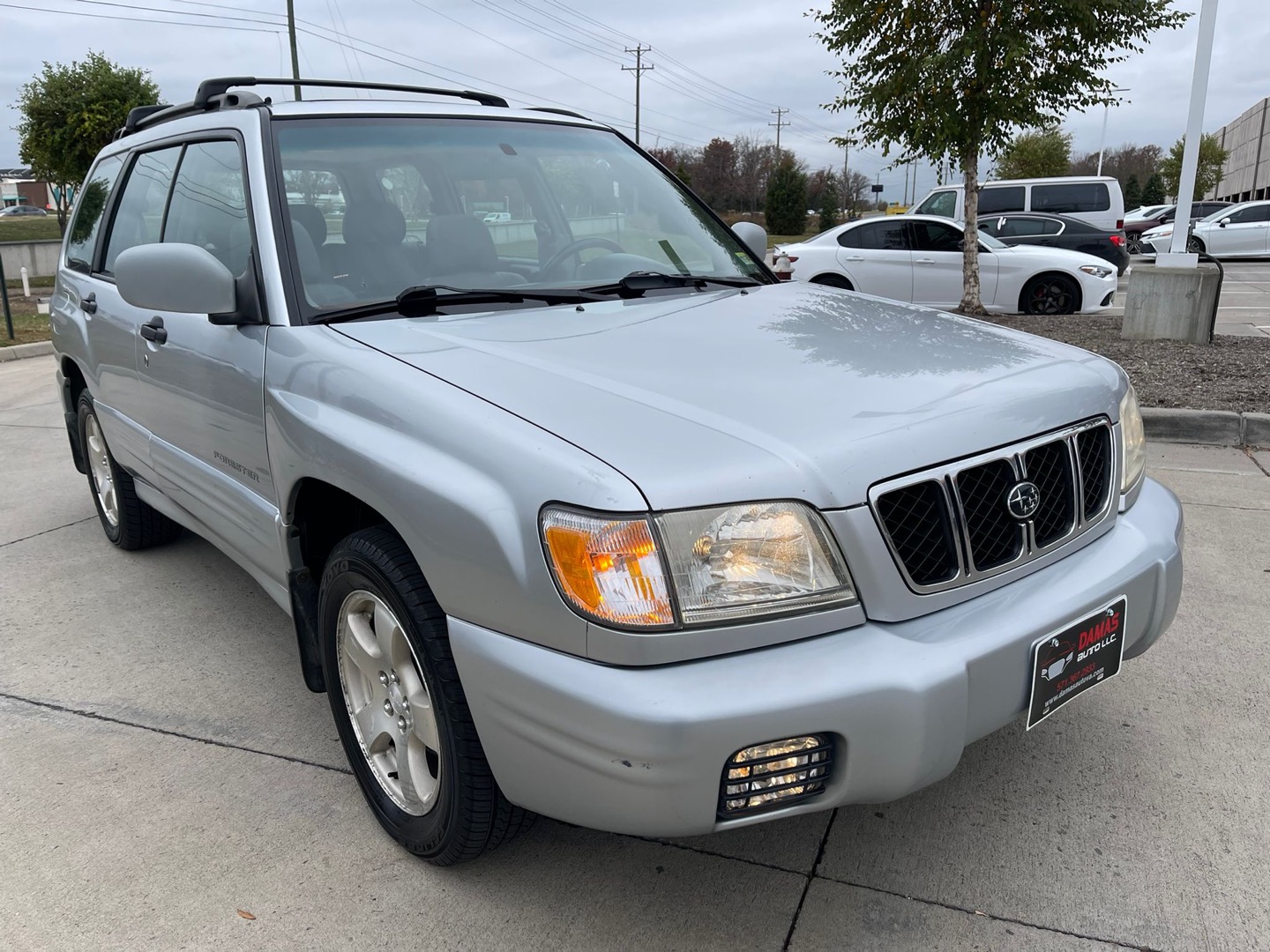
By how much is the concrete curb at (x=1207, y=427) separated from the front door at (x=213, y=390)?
17.8 ft

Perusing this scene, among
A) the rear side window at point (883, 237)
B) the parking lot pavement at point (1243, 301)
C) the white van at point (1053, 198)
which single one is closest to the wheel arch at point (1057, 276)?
the parking lot pavement at point (1243, 301)

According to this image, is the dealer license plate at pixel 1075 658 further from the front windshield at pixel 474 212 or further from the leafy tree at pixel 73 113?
the leafy tree at pixel 73 113

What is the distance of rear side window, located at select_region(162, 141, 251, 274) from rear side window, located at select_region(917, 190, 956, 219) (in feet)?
50.1

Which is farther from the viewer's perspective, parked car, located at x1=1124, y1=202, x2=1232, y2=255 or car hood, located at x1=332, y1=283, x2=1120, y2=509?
parked car, located at x1=1124, y1=202, x2=1232, y2=255

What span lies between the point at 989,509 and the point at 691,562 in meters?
0.69

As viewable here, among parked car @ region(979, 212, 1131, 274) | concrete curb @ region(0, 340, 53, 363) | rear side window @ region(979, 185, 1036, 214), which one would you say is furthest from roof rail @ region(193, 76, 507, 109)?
rear side window @ region(979, 185, 1036, 214)

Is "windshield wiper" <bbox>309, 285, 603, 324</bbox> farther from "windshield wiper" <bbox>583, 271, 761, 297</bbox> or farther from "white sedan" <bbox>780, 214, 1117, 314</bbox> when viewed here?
"white sedan" <bbox>780, 214, 1117, 314</bbox>

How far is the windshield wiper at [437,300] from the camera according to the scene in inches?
101

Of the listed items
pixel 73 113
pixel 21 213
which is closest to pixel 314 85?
pixel 73 113

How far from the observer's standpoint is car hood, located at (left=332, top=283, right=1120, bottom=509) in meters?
1.82

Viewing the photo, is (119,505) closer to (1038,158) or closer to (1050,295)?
(1050,295)

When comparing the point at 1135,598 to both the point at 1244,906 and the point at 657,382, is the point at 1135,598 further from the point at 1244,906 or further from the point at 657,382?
the point at 657,382

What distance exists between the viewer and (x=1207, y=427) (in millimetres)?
6219

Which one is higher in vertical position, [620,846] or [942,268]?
[942,268]
